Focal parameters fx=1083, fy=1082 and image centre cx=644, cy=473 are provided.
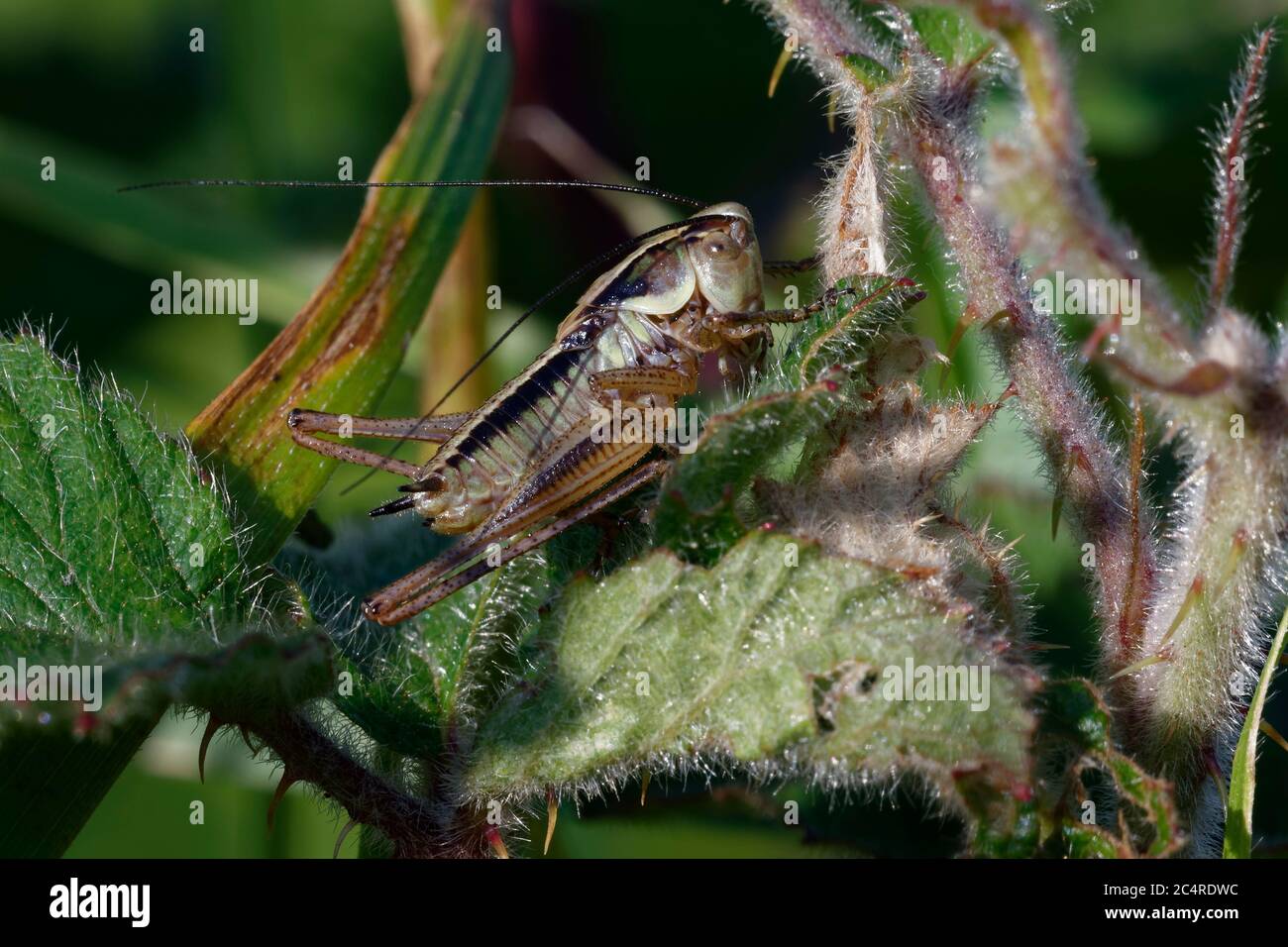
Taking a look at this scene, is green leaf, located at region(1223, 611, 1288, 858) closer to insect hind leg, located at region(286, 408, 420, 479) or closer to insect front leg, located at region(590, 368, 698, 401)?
insect front leg, located at region(590, 368, 698, 401)

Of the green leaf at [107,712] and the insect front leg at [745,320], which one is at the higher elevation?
the insect front leg at [745,320]

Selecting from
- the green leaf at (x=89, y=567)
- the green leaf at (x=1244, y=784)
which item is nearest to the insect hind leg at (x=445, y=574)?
the green leaf at (x=89, y=567)

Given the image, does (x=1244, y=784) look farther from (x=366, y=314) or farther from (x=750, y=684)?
(x=366, y=314)

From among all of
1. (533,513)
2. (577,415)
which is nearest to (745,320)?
(577,415)

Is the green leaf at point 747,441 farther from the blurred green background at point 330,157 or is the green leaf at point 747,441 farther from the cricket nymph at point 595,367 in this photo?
the blurred green background at point 330,157

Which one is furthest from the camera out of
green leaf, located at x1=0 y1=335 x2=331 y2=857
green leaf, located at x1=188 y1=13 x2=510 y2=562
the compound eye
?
the compound eye

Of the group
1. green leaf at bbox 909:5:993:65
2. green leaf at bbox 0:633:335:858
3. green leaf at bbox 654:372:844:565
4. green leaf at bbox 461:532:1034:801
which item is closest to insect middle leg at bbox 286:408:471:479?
green leaf at bbox 0:633:335:858
